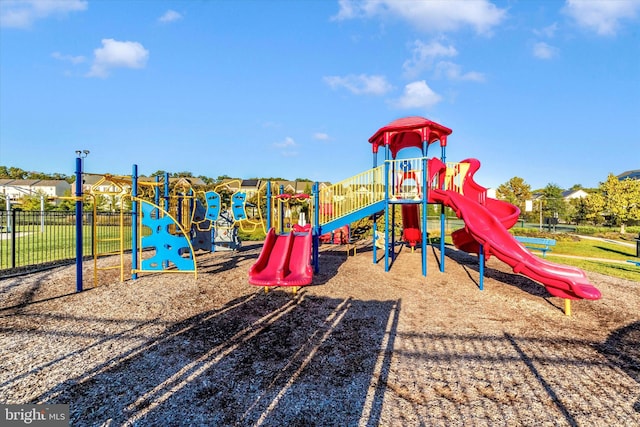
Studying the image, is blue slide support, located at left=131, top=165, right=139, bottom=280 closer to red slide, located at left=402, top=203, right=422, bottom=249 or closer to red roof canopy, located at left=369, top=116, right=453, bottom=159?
red roof canopy, located at left=369, top=116, right=453, bottom=159

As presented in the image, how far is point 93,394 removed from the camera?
328 centimetres

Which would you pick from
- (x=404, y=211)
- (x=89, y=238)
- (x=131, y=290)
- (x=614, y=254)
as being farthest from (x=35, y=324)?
(x=614, y=254)

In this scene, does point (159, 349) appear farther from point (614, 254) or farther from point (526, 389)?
point (614, 254)

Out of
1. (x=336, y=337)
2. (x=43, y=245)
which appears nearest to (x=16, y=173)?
(x=43, y=245)

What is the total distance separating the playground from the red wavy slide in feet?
0.12

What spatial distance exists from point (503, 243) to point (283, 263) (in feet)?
16.4

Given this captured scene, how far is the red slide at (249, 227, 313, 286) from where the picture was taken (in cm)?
678

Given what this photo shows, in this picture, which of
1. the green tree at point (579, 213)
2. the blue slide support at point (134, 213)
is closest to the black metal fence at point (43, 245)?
the blue slide support at point (134, 213)

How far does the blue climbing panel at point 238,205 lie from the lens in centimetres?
1024

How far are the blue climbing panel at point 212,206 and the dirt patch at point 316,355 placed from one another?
347 cm

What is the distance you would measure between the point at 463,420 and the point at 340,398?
3.82ft

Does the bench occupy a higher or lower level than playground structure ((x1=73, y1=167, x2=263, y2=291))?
lower

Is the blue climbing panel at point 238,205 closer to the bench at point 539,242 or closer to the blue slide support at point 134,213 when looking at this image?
the blue slide support at point 134,213


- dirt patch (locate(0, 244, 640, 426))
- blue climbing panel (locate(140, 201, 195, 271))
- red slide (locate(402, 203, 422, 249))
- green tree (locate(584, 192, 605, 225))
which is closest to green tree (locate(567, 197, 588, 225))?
green tree (locate(584, 192, 605, 225))
